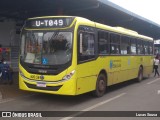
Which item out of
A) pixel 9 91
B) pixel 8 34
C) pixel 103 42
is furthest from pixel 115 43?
pixel 8 34

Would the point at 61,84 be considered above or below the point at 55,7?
below

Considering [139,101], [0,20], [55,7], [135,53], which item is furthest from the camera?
[0,20]

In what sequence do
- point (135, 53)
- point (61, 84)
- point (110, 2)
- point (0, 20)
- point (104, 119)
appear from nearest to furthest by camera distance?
point (104, 119) < point (61, 84) < point (135, 53) < point (110, 2) < point (0, 20)

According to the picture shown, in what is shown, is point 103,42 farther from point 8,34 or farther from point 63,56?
point 8,34

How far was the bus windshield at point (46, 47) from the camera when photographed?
986cm

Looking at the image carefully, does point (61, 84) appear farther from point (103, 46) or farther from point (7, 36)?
point (7, 36)

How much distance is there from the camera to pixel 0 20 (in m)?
29.6

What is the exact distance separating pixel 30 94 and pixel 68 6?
32.6 ft

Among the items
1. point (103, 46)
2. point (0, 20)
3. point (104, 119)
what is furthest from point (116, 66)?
point (0, 20)

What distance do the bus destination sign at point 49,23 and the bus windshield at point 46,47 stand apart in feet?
0.72

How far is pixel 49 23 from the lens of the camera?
10250mm

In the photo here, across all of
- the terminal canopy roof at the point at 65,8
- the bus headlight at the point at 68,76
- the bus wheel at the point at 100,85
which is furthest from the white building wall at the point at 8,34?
the bus headlight at the point at 68,76

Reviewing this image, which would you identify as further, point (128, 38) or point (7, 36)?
point (7, 36)

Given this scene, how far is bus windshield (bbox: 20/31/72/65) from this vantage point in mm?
9859
